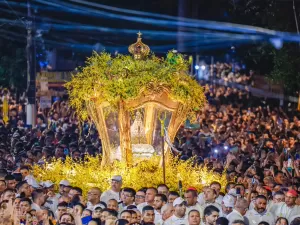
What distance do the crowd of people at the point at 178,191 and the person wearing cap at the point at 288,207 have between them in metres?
0.02

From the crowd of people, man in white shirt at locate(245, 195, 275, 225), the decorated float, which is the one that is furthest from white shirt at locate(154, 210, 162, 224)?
the decorated float

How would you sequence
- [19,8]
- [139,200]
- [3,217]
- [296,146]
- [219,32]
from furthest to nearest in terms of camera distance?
[219,32], [19,8], [296,146], [139,200], [3,217]

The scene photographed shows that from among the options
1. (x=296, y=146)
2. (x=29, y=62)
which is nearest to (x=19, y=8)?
(x=29, y=62)

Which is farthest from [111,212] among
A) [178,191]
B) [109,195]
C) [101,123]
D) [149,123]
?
[149,123]

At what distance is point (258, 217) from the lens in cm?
1399

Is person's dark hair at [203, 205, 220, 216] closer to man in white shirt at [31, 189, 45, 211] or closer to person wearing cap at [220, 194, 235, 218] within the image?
person wearing cap at [220, 194, 235, 218]

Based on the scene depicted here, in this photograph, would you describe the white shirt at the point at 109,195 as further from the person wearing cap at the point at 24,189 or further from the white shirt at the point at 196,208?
the white shirt at the point at 196,208

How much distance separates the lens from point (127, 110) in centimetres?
1841

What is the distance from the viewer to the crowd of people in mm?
13336

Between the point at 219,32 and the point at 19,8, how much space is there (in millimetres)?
14413

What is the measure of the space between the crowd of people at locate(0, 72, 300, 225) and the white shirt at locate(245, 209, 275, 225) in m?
0.01

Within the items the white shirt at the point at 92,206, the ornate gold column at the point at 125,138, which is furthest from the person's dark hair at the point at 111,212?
the ornate gold column at the point at 125,138

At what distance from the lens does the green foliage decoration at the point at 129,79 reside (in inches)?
707

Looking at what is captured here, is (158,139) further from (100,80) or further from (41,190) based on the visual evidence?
(41,190)
